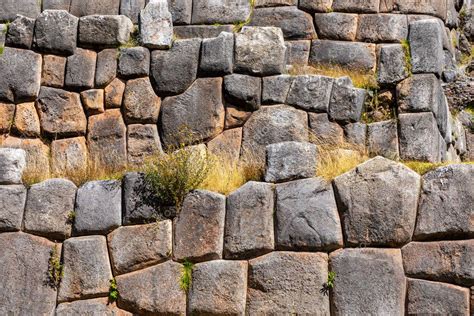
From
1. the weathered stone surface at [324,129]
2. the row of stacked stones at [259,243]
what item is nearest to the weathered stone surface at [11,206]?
the row of stacked stones at [259,243]

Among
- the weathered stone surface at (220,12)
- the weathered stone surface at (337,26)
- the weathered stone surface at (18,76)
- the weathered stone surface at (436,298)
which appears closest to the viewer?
the weathered stone surface at (436,298)

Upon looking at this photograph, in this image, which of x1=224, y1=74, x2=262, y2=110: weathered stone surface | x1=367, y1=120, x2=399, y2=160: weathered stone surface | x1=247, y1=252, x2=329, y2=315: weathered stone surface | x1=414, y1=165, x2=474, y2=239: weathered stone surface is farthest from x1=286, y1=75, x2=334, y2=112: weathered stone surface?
x1=247, y1=252, x2=329, y2=315: weathered stone surface

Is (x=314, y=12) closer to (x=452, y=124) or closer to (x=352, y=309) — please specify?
(x=452, y=124)

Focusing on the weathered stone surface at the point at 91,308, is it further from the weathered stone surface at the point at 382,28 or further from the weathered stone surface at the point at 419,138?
the weathered stone surface at the point at 382,28

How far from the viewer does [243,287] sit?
777 cm

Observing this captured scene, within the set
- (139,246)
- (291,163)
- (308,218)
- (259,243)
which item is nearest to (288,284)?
(259,243)

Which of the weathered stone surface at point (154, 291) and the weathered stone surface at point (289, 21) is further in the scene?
the weathered stone surface at point (289, 21)

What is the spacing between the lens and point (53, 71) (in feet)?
34.1

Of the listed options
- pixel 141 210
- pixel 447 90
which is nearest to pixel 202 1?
pixel 447 90

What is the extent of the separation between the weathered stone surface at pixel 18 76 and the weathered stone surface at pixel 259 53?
264 centimetres

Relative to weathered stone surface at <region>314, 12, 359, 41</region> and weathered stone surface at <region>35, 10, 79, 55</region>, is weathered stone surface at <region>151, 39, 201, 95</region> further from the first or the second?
weathered stone surface at <region>314, 12, 359, 41</region>

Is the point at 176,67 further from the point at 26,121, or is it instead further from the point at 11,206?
the point at 11,206

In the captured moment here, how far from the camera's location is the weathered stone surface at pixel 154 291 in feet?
25.8

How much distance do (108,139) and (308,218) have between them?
3.39 metres
